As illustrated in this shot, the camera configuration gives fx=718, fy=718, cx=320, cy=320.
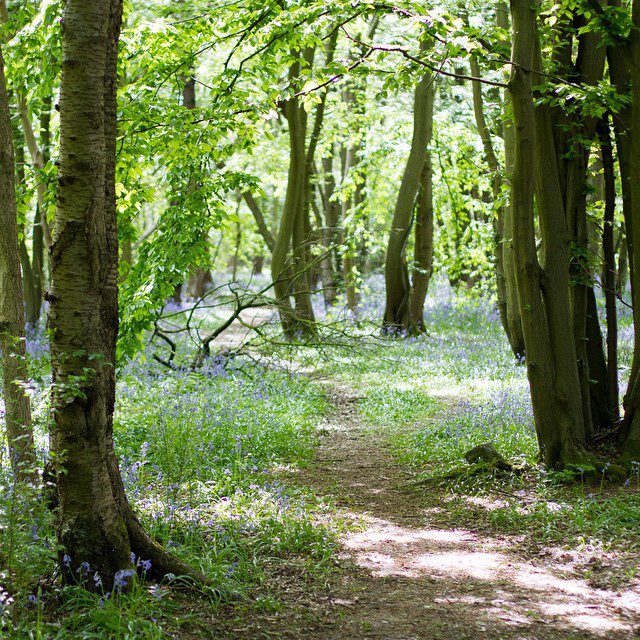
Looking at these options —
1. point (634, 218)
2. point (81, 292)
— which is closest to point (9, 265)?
point (81, 292)

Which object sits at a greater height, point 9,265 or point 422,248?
point 422,248

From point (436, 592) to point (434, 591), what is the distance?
0.7 inches

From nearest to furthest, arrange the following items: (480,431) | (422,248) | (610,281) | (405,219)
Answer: (610,281)
(480,431)
(405,219)
(422,248)

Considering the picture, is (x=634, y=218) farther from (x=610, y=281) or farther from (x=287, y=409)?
(x=287, y=409)

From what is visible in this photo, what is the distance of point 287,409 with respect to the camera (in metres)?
9.19

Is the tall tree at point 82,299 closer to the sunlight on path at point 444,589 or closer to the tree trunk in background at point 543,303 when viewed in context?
the sunlight on path at point 444,589

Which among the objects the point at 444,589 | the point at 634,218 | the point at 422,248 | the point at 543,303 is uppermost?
the point at 422,248

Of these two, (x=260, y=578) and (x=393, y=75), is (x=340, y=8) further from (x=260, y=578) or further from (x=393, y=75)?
(x=260, y=578)

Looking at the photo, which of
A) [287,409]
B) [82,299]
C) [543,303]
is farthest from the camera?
[287,409]

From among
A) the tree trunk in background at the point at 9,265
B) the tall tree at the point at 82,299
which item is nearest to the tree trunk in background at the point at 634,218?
the tall tree at the point at 82,299

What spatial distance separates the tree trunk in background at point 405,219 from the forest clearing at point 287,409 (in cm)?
432

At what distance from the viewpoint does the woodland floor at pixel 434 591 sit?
156 inches

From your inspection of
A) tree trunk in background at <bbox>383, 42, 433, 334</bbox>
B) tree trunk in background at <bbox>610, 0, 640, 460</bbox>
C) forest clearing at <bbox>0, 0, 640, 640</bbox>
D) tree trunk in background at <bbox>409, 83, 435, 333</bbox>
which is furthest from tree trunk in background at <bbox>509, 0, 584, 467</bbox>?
tree trunk in background at <bbox>409, 83, 435, 333</bbox>

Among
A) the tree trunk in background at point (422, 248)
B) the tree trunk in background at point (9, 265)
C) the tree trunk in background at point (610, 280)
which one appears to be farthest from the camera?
the tree trunk in background at point (422, 248)
